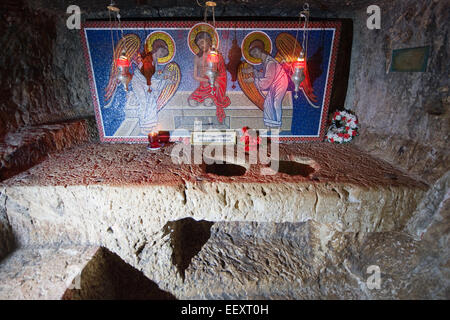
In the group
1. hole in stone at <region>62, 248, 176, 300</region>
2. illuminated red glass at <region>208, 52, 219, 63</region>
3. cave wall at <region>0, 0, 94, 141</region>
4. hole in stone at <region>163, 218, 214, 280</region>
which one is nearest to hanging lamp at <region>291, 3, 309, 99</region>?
illuminated red glass at <region>208, 52, 219, 63</region>

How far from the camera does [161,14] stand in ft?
9.29

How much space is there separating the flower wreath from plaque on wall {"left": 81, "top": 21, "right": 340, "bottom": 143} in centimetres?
16

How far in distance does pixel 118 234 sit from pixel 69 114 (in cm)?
213

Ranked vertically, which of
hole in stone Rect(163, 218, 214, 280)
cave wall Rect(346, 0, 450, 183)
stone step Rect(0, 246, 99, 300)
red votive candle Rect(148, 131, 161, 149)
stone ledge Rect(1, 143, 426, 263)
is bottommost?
hole in stone Rect(163, 218, 214, 280)

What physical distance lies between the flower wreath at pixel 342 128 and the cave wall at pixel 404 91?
0.11m

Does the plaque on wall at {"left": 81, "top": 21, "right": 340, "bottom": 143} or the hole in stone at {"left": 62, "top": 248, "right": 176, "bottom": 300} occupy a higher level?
the plaque on wall at {"left": 81, "top": 21, "right": 340, "bottom": 143}

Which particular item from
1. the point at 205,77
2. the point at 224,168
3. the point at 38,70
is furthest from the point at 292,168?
the point at 38,70

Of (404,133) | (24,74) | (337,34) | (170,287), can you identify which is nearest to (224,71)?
(337,34)

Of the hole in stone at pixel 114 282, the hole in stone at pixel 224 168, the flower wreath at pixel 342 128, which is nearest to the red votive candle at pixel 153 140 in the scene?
the hole in stone at pixel 224 168

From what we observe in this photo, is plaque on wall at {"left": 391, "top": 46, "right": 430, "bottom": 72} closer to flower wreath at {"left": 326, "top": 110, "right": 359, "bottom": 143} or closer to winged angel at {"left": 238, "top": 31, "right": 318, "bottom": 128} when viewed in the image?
flower wreath at {"left": 326, "top": 110, "right": 359, "bottom": 143}

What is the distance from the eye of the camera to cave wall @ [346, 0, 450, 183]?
6.57 ft

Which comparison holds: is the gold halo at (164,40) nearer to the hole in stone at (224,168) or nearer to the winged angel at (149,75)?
the winged angel at (149,75)

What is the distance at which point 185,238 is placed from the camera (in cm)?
294

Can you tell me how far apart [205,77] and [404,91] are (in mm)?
2297
